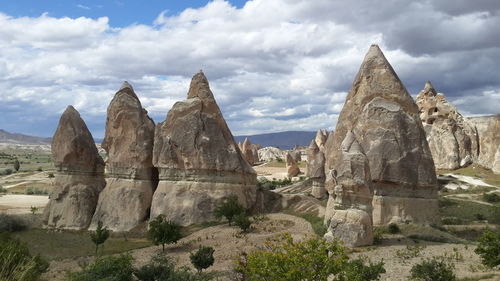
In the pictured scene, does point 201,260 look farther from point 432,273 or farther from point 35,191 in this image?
point 35,191

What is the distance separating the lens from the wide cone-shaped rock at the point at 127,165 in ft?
97.4

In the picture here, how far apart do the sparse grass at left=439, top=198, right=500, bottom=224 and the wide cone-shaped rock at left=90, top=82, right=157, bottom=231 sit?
63.2ft

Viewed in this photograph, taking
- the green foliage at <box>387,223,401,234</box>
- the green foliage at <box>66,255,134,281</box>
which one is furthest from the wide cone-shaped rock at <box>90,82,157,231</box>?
the green foliage at <box>387,223,401,234</box>

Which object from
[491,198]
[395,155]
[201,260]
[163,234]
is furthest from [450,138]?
[201,260]

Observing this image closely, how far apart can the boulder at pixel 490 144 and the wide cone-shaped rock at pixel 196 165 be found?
104 ft

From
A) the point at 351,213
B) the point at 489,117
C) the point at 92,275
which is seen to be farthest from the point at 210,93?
the point at 489,117

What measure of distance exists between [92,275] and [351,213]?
10.9 m

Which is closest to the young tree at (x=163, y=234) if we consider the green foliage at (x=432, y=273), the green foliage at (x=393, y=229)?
the green foliage at (x=393, y=229)

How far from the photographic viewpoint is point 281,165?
7912 cm

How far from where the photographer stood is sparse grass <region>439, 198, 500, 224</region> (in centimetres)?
2892

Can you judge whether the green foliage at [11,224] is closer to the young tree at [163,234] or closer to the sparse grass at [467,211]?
the young tree at [163,234]

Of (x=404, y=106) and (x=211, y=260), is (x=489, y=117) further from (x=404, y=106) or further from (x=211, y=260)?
(x=211, y=260)

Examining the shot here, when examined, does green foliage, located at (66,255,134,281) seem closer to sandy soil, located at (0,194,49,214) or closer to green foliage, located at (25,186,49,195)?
sandy soil, located at (0,194,49,214)

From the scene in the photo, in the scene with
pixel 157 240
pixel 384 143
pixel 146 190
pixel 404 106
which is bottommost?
pixel 157 240
